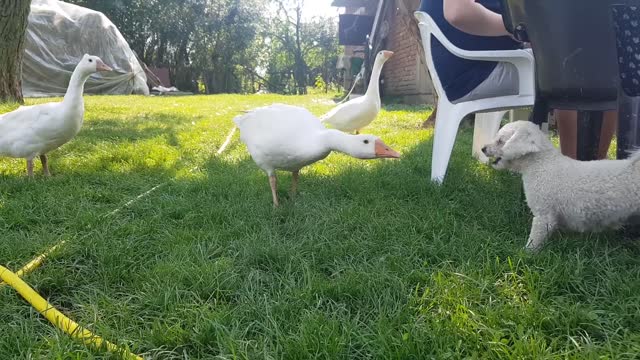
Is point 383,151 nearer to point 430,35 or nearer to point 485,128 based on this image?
point 430,35

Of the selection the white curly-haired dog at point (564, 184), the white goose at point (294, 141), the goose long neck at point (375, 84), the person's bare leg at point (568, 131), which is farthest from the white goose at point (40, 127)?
the person's bare leg at point (568, 131)

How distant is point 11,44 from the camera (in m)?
6.60

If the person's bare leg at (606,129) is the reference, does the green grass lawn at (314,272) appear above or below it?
below

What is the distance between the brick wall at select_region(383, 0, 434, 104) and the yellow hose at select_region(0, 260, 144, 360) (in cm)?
1025

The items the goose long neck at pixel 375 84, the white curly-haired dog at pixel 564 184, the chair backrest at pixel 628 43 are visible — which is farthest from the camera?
the goose long neck at pixel 375 84

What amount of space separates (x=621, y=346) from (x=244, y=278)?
1306 millimetres

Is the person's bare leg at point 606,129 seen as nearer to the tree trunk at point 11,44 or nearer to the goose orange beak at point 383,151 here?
the goose orange beak at point 383,151

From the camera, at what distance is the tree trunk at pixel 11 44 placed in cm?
635

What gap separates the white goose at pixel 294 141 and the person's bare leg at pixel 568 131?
1.05 meters

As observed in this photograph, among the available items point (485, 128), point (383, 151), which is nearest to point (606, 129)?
point (383, 151)

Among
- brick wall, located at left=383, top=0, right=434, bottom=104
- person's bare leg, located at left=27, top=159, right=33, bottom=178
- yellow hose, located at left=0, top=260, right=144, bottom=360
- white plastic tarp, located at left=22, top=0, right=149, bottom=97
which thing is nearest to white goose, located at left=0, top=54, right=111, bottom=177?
person's bare leg, located at left=27, top=159, right=33, bottom=178

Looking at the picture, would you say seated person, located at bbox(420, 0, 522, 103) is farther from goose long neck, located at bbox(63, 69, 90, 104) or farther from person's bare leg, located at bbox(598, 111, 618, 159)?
goose long neck, located at bbox(63, 69, 90, 104)

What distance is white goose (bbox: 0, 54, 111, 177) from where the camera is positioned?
326cm

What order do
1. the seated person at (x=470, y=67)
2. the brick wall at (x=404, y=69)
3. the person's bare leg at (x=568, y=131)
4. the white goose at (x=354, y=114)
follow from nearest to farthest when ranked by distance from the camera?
the person's bare leg at (x=568, y=131), the seated person at (x=470, y=67), the white goose at (x=354, y=114), the brick wall at (x=404, y=69)
